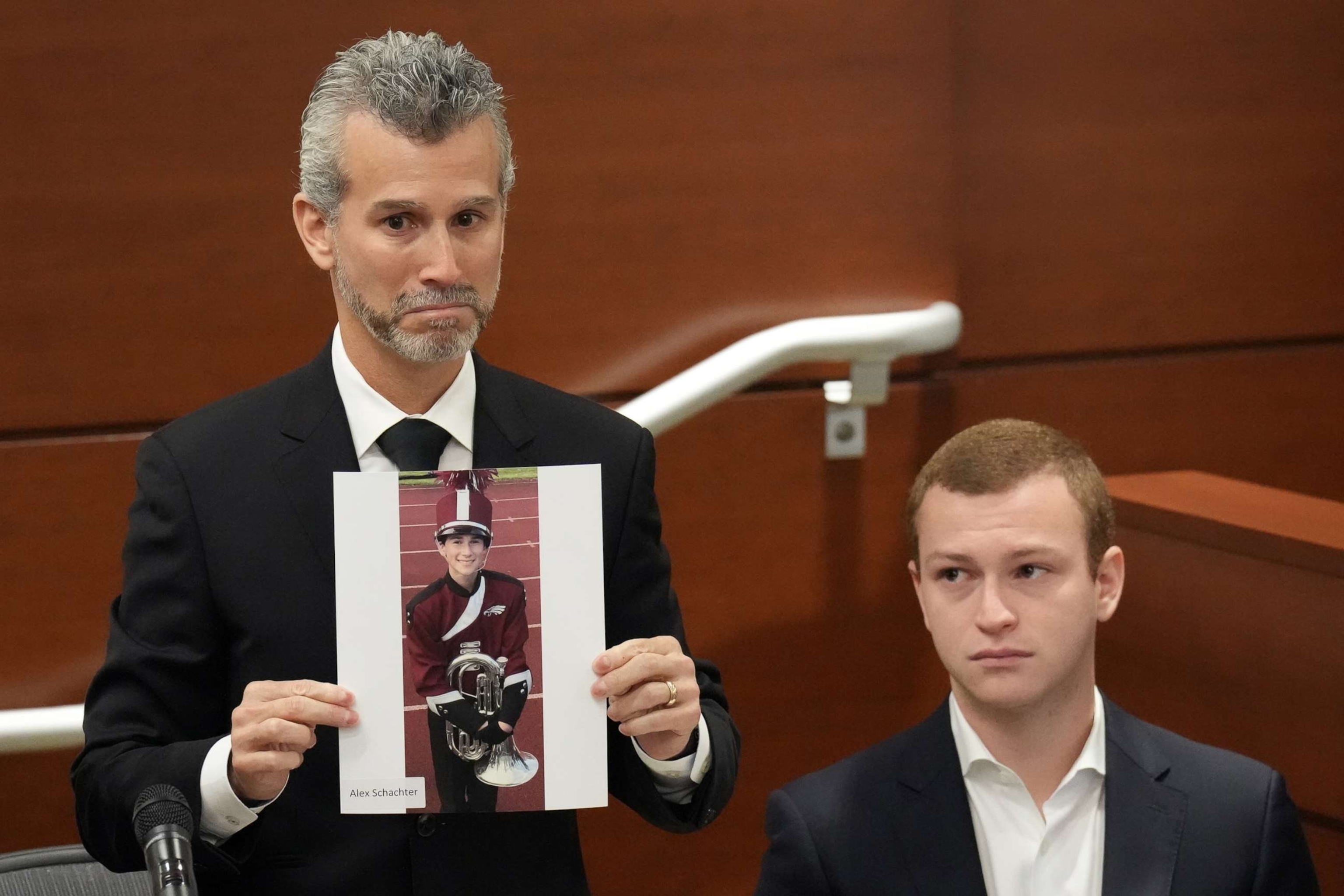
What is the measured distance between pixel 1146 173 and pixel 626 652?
5.71 ft

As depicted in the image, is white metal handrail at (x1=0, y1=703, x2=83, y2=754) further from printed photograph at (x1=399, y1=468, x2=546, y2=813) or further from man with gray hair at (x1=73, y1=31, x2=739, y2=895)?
printed photograph at (x1=399, y1=468, x2=546, y2=813)

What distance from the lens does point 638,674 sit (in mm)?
1359

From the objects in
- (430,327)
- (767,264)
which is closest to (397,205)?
(430,327)

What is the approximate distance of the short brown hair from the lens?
1807 mm

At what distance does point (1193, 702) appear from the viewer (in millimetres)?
2496

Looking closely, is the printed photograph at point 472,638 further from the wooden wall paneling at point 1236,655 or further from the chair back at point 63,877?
the wooden wall paneling at point 1236,655

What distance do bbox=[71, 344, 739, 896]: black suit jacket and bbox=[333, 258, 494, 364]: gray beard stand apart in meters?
Result: 0.11

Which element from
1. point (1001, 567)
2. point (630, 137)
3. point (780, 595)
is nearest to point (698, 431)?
point (780, 595)

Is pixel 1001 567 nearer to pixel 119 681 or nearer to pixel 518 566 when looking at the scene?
pixel 518 566

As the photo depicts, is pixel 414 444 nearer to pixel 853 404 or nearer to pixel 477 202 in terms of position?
pixel 477 202

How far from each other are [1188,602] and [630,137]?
1.14 meters

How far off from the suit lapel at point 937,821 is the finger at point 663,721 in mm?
480

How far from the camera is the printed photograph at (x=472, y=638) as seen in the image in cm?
135

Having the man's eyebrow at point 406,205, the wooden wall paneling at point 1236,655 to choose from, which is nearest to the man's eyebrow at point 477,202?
the man's eyebrow at point 406,205
